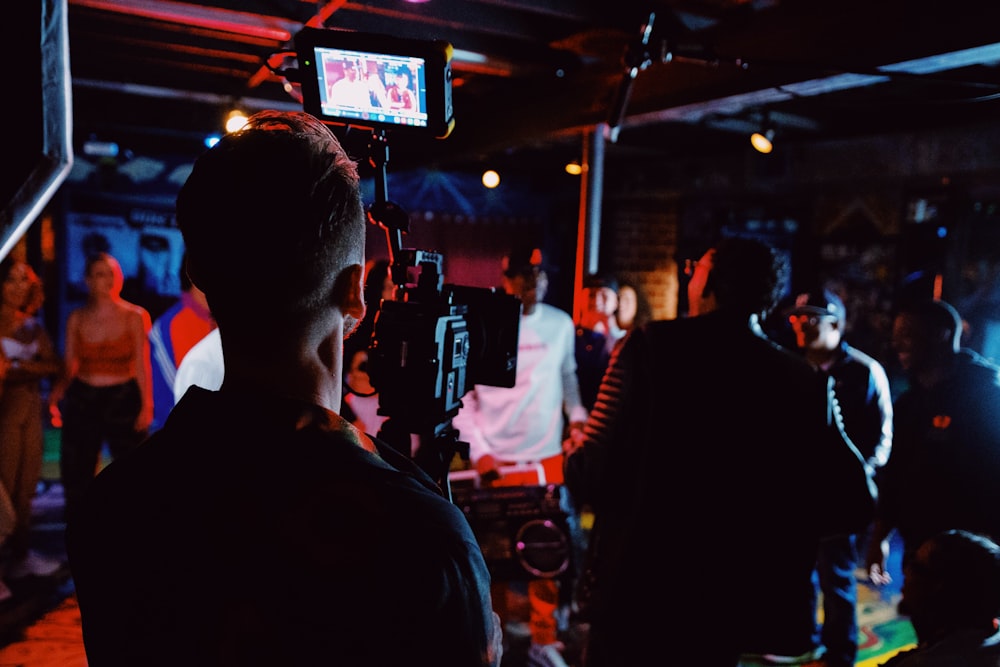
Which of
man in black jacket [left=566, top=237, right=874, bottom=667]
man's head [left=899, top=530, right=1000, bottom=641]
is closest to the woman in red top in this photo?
man in black jacket [left=566, top=237, right=874, bottom=667]

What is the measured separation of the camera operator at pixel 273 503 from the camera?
2.11 ft

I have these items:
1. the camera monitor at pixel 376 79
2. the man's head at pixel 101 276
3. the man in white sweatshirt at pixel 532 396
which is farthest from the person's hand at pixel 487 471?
the man's head at pixel 101 276

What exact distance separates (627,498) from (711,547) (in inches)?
9.7

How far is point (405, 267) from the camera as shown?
121 centimetres

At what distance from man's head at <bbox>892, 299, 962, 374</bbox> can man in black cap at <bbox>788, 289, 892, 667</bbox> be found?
0.68 feet

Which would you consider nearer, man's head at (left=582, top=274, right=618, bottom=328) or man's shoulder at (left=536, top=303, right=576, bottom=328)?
man's shoulder at (left=536, top=303, right=576, bottom=328)

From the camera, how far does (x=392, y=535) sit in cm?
65

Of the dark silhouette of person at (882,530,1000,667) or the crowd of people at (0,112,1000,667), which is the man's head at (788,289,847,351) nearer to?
the crowd of people at (0,112,1000,667)

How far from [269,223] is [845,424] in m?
3.13

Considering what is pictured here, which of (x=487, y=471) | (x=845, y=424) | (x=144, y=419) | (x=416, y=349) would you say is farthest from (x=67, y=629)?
(x=845, y=424)

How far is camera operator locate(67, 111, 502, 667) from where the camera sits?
642 mm

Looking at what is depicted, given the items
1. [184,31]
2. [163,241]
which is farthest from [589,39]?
[163,241]

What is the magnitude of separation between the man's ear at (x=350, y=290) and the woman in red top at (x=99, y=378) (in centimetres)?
401

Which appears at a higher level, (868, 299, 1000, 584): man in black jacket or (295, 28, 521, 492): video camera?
(295, 28, 521, 492): video camera
